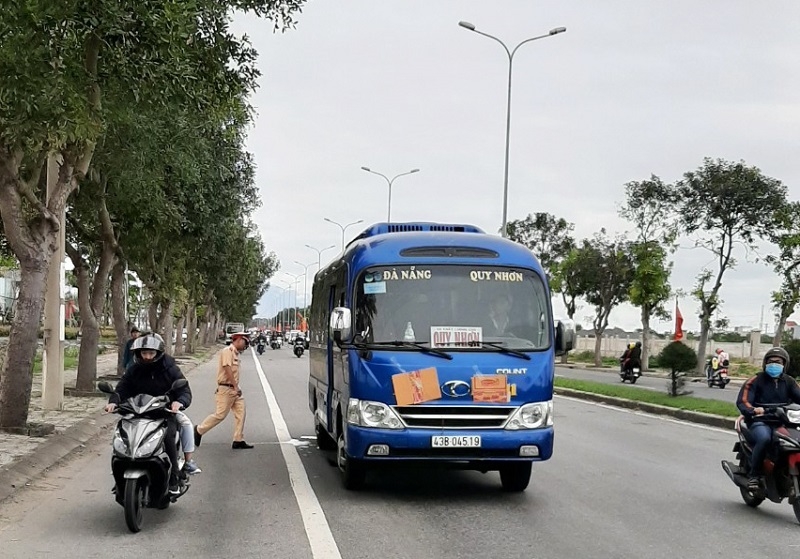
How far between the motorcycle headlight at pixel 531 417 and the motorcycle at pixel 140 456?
10.5 ft

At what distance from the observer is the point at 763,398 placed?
30.2ft

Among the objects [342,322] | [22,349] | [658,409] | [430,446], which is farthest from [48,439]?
[658,409]

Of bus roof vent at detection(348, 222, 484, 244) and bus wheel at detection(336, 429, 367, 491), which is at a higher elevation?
bus roof vent at detection(348, 222, 484, 244)

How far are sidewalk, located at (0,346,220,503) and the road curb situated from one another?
11064 mm

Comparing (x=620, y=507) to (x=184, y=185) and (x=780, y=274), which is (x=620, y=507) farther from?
(x=780, y=274)

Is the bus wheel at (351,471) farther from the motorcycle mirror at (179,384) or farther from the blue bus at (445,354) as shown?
the motorcycle mirror at (179,384)

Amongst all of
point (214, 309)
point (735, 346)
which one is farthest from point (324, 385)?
point (214, 309)

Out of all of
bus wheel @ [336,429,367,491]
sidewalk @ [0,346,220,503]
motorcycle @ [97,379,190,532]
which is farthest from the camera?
sidewalk @ [0,346,220,503]

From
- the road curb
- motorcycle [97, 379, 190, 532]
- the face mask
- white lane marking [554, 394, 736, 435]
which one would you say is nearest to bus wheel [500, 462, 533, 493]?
the face mask

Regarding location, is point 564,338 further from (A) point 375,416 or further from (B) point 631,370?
(B) point 631,370

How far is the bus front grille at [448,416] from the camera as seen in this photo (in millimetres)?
9008

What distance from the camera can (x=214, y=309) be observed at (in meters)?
84.4

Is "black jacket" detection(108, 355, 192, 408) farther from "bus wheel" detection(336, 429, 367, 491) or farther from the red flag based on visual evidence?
the red flag

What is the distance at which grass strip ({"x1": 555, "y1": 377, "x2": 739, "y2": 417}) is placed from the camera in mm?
18906
